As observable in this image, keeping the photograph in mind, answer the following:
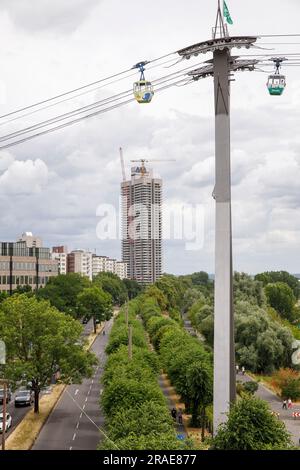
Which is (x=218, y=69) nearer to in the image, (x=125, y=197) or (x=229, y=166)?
(x=229, y=166)

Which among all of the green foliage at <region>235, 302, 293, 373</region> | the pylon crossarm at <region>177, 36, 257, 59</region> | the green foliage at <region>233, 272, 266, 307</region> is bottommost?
the green foliage at <region>235, 302, 293, 373</region>

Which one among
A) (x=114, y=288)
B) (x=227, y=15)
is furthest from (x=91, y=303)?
(x=227, y=15)

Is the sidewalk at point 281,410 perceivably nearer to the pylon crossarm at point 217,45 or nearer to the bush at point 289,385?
the bush at point 289,385

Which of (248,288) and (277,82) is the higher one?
(277,82)

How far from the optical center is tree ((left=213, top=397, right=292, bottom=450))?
15195 millimetres

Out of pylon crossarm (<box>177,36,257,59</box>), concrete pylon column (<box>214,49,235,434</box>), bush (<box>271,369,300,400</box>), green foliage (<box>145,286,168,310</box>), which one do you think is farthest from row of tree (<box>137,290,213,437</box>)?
green foliage (<box>145,286,168,310</box>)

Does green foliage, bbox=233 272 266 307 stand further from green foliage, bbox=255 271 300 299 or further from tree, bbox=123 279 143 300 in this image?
tree, bbox=123 279 143 300

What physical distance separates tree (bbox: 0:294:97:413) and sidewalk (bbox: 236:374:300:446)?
9.94 m

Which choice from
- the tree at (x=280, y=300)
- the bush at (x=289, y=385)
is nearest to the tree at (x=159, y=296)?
the tree at (x=280, y=300)

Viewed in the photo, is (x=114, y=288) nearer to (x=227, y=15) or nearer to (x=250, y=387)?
(x=250, y=387)

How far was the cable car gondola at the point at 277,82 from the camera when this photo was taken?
58.6ft

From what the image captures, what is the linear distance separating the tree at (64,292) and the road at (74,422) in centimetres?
2718

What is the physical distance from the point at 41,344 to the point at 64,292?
42.0 m

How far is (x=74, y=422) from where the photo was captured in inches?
1083
